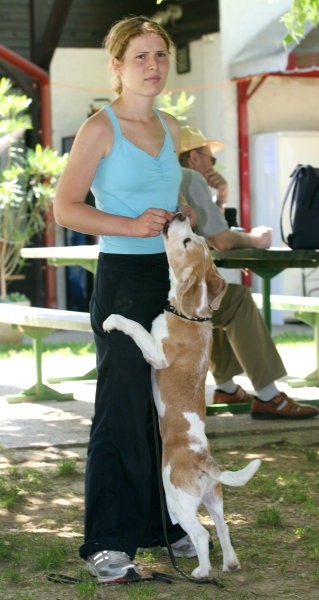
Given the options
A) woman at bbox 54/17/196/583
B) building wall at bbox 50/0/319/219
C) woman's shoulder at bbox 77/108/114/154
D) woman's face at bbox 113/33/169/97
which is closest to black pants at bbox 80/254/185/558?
woman at bbox 54/17/196/583

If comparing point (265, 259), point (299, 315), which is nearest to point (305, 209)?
point (265, 259)

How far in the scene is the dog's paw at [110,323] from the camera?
4172mm

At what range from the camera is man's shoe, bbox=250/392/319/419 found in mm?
7578

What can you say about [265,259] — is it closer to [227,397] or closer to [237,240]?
[237,240]

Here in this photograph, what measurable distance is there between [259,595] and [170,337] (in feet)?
2.99

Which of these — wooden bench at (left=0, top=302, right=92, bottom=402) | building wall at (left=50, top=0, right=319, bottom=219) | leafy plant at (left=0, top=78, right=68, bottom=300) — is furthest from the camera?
building wall at (left=50, top=0, right=319, bottom=219)

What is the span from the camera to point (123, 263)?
13.9ft

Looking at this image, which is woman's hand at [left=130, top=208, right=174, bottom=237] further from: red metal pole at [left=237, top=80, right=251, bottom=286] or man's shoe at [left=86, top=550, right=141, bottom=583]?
red metal pole at [left=237, top=80, right=251, bottom=286]

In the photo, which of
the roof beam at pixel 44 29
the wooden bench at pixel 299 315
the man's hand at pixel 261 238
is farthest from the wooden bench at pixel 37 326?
the roof beam at pixel 44 29

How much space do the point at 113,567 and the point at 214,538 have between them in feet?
2.58

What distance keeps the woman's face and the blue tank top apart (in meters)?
0.13

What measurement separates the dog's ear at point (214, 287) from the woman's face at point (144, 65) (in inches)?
25.8

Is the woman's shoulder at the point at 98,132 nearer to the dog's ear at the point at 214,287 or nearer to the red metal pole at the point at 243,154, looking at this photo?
the dog's ear at the point at 214,287

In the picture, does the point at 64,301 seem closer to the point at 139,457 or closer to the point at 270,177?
the point at 270,177
